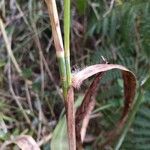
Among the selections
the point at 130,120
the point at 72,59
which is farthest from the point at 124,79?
the point at 72,59

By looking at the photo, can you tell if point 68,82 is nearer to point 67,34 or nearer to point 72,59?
point 67,34

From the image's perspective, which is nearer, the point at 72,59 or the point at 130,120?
the point at 130,120

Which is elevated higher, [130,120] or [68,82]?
[68,82]

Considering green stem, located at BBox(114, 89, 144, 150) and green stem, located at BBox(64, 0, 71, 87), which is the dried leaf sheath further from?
green stem, located at BBox(114, 89, 144, 150)

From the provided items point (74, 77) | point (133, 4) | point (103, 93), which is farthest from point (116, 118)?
point (74, 77)

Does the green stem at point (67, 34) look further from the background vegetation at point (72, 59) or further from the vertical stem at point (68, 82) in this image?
the background vegetation at point (72, 59)

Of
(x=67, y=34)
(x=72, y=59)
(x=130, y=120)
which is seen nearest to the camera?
(x=67, y=34)

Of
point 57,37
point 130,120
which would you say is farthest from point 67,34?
point 130,120

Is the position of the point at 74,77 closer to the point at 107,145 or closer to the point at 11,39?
the point at 107,145

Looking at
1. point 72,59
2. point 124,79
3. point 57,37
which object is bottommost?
Answer: point 72,59

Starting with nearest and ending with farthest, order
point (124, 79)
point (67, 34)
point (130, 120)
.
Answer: point (67, 34) < point (124, 79) < point (130, 120)
